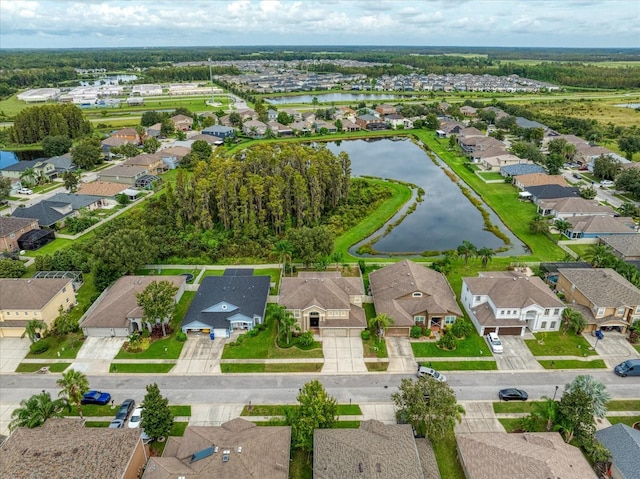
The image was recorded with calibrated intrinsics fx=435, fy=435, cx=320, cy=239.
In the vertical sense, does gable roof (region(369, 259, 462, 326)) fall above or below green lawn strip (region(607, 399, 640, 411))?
above

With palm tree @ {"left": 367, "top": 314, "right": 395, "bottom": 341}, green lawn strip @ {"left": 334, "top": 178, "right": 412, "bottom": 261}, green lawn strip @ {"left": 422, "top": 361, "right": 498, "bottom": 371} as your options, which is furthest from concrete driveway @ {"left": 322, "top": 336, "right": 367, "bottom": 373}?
green lawn strip @ {"left": 334, "top": 178, "right": 412, "bottom": 261}

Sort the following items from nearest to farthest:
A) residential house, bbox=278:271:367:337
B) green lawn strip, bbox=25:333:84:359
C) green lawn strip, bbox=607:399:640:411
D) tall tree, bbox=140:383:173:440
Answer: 1. tall tree, bbox=140:383:173:440
2. green lawn strip, bbox=607:399:640:411
3. green lawn strip, bbox=25:333:84:359
4. residential house, bbox=278:271:367:337

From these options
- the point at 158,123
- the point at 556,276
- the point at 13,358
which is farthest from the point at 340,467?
the point at 158,123

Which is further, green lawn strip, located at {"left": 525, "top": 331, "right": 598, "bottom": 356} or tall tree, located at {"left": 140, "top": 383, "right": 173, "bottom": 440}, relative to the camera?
green lawn strip, located at {"left": 525, "top": 331, "right": 598, "bottom": 356}

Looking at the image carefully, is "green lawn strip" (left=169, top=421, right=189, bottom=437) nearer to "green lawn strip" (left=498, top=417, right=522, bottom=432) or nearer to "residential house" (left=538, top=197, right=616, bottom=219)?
"green lawn strip" (left=498, top=417, right=522, bottom=432)

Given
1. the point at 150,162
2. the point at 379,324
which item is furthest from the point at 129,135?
the point at 379,324

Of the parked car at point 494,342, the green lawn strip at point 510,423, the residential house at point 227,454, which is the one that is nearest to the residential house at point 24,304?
the residential house at point 227,454
